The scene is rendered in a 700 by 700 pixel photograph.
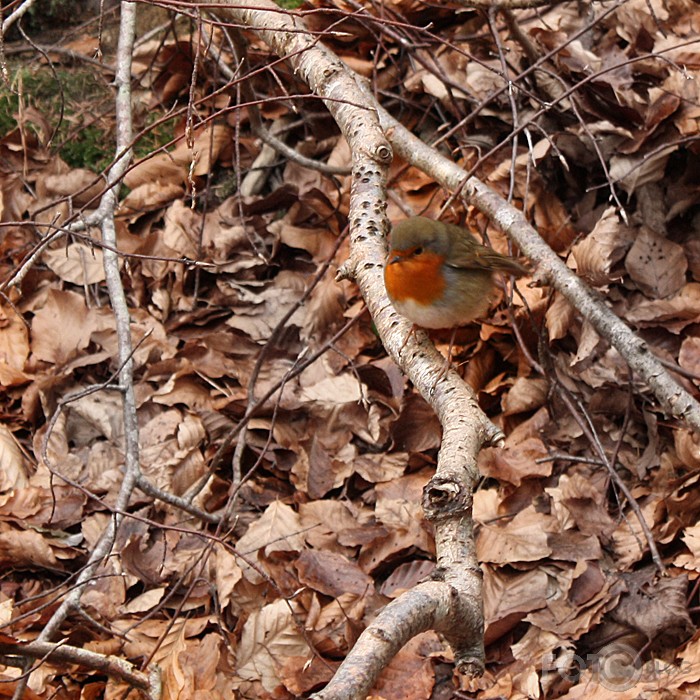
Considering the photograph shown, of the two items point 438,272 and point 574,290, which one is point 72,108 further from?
point 574,290

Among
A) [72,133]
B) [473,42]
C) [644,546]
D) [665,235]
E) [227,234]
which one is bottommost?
[644,546]

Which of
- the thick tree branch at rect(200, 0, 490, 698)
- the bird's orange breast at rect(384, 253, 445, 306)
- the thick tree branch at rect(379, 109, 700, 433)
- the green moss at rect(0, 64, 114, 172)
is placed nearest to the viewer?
the thick tree branch at rect(200, 0, 490, 698)

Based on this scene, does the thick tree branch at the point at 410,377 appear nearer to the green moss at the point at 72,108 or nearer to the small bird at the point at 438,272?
the small bird at the point at 438,272

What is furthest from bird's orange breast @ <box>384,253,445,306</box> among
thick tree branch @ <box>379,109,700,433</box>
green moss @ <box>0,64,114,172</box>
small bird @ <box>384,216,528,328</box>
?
green moss @ <box>0,64,114,172</box>

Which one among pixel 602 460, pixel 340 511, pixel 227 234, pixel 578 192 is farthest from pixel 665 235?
pixel 227 234

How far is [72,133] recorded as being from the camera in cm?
481

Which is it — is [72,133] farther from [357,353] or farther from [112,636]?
[112,636]

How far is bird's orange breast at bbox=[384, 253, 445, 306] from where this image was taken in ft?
8.57

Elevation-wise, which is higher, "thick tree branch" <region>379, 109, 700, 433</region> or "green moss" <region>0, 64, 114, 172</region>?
"green moss" <region>0, 64, 114, 172</region>

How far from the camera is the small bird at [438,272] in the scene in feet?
8.71

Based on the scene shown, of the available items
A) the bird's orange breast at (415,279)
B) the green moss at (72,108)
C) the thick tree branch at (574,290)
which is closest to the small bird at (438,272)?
the bird's orange breast at (415,279)

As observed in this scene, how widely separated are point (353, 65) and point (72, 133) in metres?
1.56

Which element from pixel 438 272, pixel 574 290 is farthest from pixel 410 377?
pixel 574 290

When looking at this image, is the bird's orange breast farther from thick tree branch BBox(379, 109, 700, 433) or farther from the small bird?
thick tree branch BBox(379, 109, 700, 433)
